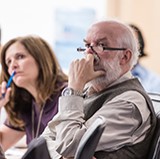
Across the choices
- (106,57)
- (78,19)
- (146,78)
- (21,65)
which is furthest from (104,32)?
(78,19)

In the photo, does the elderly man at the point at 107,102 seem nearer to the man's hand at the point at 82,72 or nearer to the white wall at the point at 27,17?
the man's hand at the point at 82,72

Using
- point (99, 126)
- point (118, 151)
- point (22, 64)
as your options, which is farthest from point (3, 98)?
point (99, 126)

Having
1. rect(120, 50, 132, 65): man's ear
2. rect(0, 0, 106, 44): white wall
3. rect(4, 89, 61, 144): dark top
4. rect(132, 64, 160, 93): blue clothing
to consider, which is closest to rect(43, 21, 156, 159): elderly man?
rect(120, 50, 132, 65): man's ear

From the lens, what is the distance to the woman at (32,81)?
2270mm

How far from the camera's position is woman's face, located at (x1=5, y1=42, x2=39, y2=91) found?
2.26 m

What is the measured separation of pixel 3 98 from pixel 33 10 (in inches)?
66.3

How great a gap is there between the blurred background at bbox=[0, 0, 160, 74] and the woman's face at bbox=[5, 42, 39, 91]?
4.92ft

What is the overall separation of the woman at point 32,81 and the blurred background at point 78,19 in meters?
1.48

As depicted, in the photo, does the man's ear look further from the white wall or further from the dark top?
the white wall

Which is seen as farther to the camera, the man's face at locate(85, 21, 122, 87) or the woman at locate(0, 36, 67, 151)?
the woman at locate(0, 36, 67, 151)

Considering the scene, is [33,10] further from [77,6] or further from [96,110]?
[96,110]

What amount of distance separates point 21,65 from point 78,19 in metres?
1.88

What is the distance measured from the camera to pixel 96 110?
159 centimetres

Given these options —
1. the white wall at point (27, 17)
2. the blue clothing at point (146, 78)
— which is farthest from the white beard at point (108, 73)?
the white wall at point (27, 17)
